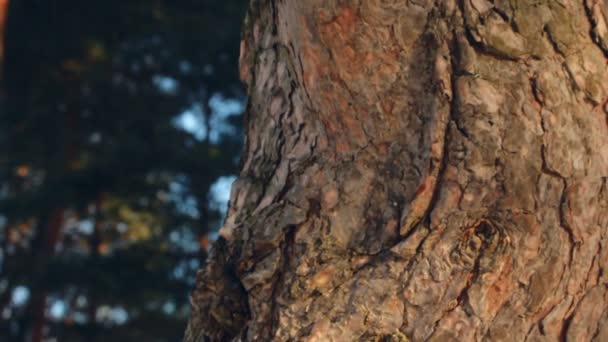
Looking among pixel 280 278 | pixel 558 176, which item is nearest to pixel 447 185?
pixel 558 176

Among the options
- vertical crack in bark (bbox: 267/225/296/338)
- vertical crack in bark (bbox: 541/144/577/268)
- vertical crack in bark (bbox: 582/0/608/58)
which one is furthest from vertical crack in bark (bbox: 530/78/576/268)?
vertical crack in bark (bbox: 267/225/296/338)

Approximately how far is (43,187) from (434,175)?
7723mm

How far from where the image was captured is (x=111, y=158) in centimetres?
848

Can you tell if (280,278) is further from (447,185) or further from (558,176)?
(558,176)

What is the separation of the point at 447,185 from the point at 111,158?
289 inches

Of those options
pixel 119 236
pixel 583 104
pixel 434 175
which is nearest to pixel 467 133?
pixel 434 175

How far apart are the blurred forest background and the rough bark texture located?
6.71m

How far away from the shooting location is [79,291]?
8367mm

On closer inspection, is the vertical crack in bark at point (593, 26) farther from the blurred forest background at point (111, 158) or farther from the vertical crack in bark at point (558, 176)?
the blurred forest background at point (111, 158)

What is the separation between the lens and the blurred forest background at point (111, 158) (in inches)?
332

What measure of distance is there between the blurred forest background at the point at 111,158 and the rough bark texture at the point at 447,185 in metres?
6.71

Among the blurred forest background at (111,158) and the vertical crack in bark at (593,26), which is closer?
the vertical crack in bark at (593,26)

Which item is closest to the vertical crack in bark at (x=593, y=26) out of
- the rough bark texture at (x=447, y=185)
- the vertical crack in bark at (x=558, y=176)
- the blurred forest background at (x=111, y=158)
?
the rough bark texture at (x=447, y=185)

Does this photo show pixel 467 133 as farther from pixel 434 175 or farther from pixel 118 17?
pixel 118 17
